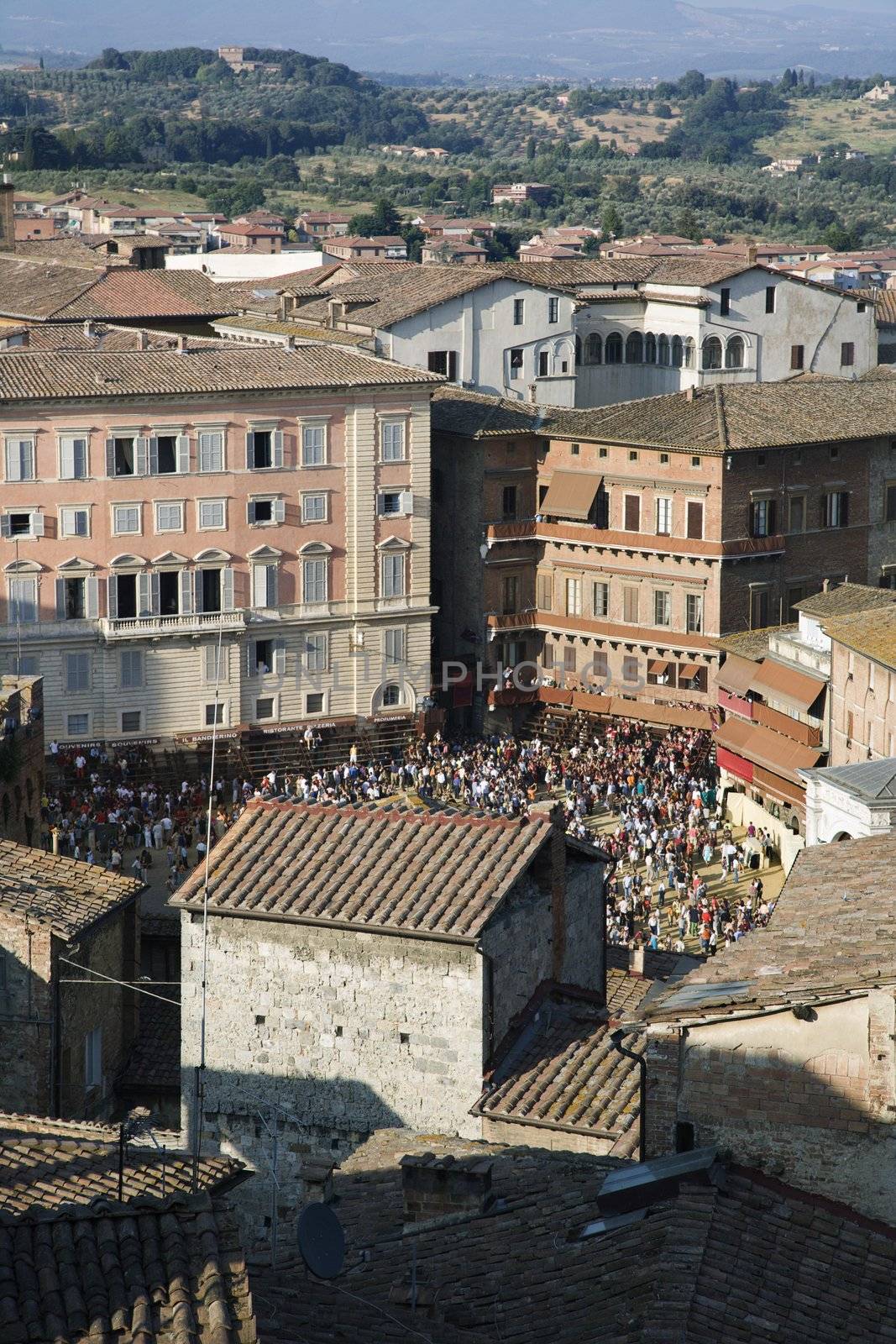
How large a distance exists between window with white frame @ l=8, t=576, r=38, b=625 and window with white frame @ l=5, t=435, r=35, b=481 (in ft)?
8.51

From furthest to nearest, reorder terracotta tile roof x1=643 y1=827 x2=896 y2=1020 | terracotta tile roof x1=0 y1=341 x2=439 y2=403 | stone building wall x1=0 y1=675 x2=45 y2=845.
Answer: terracotta tile roof x1=0 y1=341 x2=439 y2=403 → stone building wall x1=0 y1=675 x2=45 y2=845 → terracotta tile roof x1=643 y1=827 x2=896 y2=1020

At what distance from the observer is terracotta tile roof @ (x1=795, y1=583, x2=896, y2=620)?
59.7 metres

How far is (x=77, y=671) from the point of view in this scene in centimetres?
6588

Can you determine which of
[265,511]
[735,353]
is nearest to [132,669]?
[265,511]

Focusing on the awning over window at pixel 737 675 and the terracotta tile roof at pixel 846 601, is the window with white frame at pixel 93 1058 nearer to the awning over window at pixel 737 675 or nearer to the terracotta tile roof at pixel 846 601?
the terracotta tile roof at pixel 846 601

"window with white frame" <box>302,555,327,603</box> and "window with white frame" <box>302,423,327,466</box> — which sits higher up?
"window with white frame" <box>302,423,327,466</box>

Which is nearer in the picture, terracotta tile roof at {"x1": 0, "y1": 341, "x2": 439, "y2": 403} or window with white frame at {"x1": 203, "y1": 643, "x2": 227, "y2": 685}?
terracotta tile roof at {"x1": 0, "y1": 341, "x2": 439, "y2": 403}

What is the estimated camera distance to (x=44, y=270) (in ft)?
305

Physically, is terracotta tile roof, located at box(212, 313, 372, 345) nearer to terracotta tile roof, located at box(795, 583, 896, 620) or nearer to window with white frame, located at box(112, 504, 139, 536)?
window with white frame, located at box(112, 504, 139, 536)

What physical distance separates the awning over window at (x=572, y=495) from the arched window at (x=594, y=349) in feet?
45.7

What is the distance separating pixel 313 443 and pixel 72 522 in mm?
7170

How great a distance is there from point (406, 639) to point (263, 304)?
842 inches

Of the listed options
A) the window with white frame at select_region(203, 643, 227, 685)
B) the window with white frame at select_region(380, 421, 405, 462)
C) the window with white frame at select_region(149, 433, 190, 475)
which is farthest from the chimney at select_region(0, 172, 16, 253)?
the window with white frame at select_region(203, 643, 227, 685)

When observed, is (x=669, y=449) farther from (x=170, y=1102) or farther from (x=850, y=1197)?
(x=850, y=1197)
